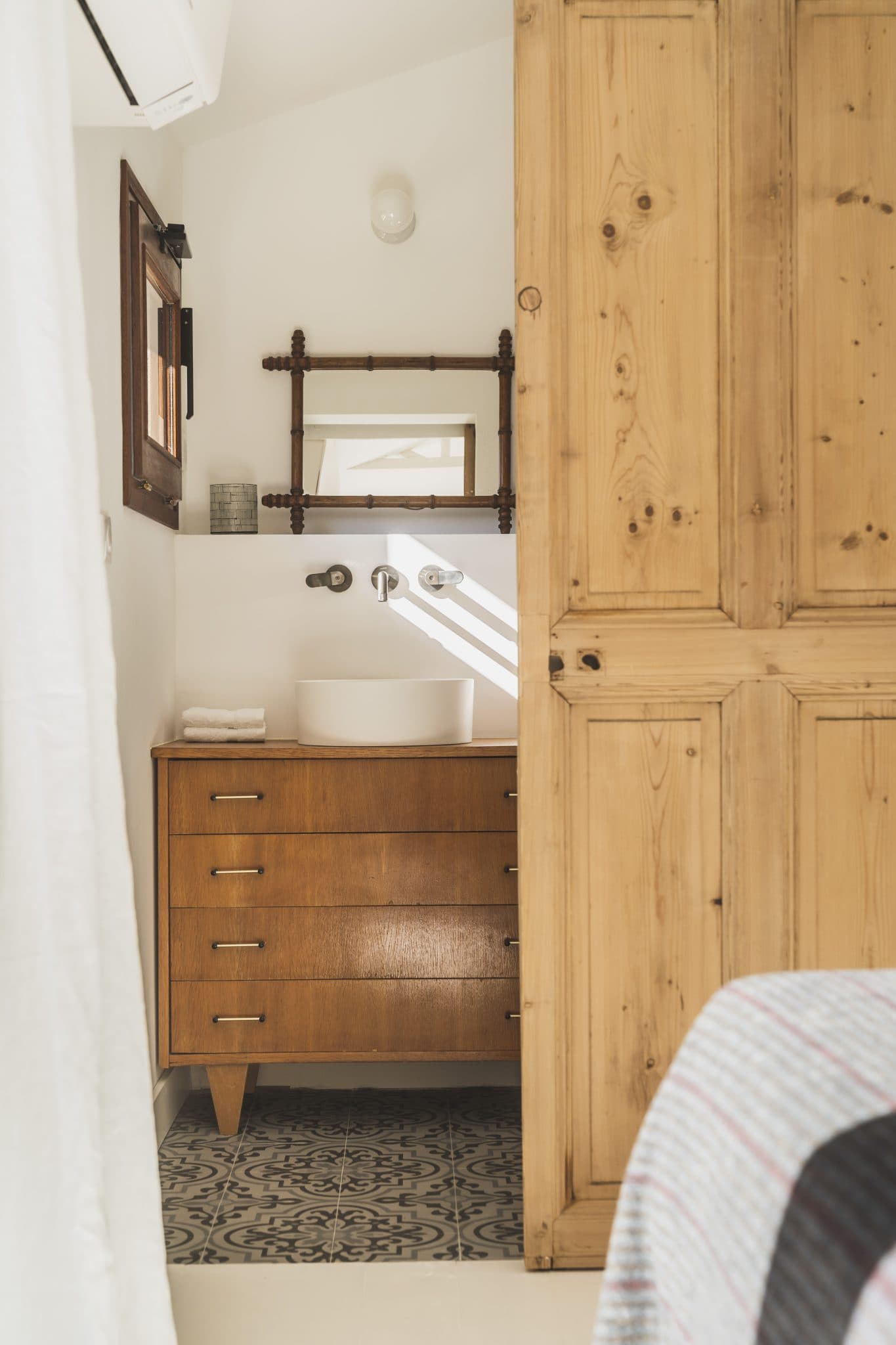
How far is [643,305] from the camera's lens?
1.87m

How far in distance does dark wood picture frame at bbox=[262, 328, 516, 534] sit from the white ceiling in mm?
595

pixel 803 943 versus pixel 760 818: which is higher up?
pixel 760 818

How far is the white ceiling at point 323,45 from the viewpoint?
2.52m

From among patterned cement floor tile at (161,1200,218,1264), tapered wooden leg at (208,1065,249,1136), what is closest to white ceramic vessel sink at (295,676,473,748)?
tapered wooden leg at (208,1065,249,1136)

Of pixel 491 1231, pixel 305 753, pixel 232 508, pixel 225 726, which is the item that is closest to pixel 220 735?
pixel 225 726

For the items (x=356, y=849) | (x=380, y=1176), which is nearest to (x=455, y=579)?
(x=356, y=849)

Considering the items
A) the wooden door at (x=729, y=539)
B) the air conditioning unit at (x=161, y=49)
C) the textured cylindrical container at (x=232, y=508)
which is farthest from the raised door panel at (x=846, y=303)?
the textured cylindrical container at (x=232, y=508)

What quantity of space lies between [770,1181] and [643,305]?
1.64 meters

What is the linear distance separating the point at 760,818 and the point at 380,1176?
3.76 feet

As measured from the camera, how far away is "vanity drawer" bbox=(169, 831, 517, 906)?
2439 millimetres

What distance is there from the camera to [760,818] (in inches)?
72.9

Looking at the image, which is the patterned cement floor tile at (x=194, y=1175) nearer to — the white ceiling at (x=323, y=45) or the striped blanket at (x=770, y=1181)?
the striped blanket at (x=770, y=1181)

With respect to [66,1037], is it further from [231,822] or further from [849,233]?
[849,233]

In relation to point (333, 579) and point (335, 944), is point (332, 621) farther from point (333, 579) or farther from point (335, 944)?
point (335, 944)
